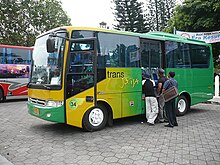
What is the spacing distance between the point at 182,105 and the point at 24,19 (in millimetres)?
21824

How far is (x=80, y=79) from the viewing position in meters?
6.22

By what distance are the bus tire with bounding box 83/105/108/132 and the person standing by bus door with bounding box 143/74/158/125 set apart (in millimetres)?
1452

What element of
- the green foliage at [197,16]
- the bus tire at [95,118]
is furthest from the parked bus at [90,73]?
the green foliage at [197,16]

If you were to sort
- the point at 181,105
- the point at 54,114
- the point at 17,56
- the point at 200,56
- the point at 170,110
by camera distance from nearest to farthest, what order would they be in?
1. the point at 54,114
2. the point at 170,110
3. the point at 181,105
4. the point at 200,56
5. the point at 17,56

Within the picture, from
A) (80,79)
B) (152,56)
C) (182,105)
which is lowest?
(182,105)

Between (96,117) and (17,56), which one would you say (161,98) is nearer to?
(96,117)

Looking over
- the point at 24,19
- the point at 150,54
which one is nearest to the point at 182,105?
the point at 150,54

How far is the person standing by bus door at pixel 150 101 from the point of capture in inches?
289

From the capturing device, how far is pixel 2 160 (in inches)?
172

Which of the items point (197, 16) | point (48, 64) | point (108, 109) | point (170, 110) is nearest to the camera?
point (48, 64)

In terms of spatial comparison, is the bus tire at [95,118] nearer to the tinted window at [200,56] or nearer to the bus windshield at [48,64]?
the bus windshield at [48,64]

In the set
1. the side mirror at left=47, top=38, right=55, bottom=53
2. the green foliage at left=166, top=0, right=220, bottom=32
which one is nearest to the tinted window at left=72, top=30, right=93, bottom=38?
the side mirror at left=47, top=38, right=55, bottom=53

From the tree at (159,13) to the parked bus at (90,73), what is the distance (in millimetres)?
36713

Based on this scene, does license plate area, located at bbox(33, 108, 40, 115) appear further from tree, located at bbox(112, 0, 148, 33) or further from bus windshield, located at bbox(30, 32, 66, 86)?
tree, located at bbox(112, 0, 148, 33)
